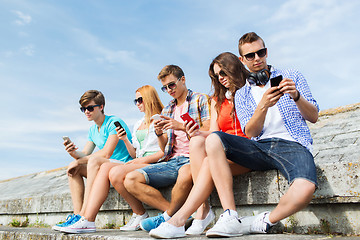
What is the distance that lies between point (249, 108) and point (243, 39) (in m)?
0.65

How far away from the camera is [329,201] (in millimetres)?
2771

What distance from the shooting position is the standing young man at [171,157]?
3.30 m

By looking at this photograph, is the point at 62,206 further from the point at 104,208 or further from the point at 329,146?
the point at 329,146

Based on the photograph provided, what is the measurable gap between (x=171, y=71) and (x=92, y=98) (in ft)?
4.29

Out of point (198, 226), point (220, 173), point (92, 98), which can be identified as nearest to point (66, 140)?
point (92, 98)

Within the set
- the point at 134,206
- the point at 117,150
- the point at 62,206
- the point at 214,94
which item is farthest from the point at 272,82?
the point at 62,206

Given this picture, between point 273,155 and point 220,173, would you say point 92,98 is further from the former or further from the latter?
point 273,155

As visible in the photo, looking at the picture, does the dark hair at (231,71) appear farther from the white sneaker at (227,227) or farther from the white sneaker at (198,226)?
the white sneaker at (227,227)

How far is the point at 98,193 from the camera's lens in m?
3.67

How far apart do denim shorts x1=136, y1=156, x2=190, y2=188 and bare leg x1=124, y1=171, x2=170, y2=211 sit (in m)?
0.06

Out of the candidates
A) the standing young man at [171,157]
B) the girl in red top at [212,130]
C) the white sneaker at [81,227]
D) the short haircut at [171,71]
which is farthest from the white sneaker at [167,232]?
the short haircut at [171,71]

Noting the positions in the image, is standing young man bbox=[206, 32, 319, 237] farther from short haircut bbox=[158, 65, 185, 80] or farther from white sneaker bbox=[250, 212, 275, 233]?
short haircut bbox=[158, 65, 185, 80]

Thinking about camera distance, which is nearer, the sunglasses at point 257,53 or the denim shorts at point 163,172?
the sunglasses at point 257,53

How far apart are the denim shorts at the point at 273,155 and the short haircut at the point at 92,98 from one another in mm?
2378
